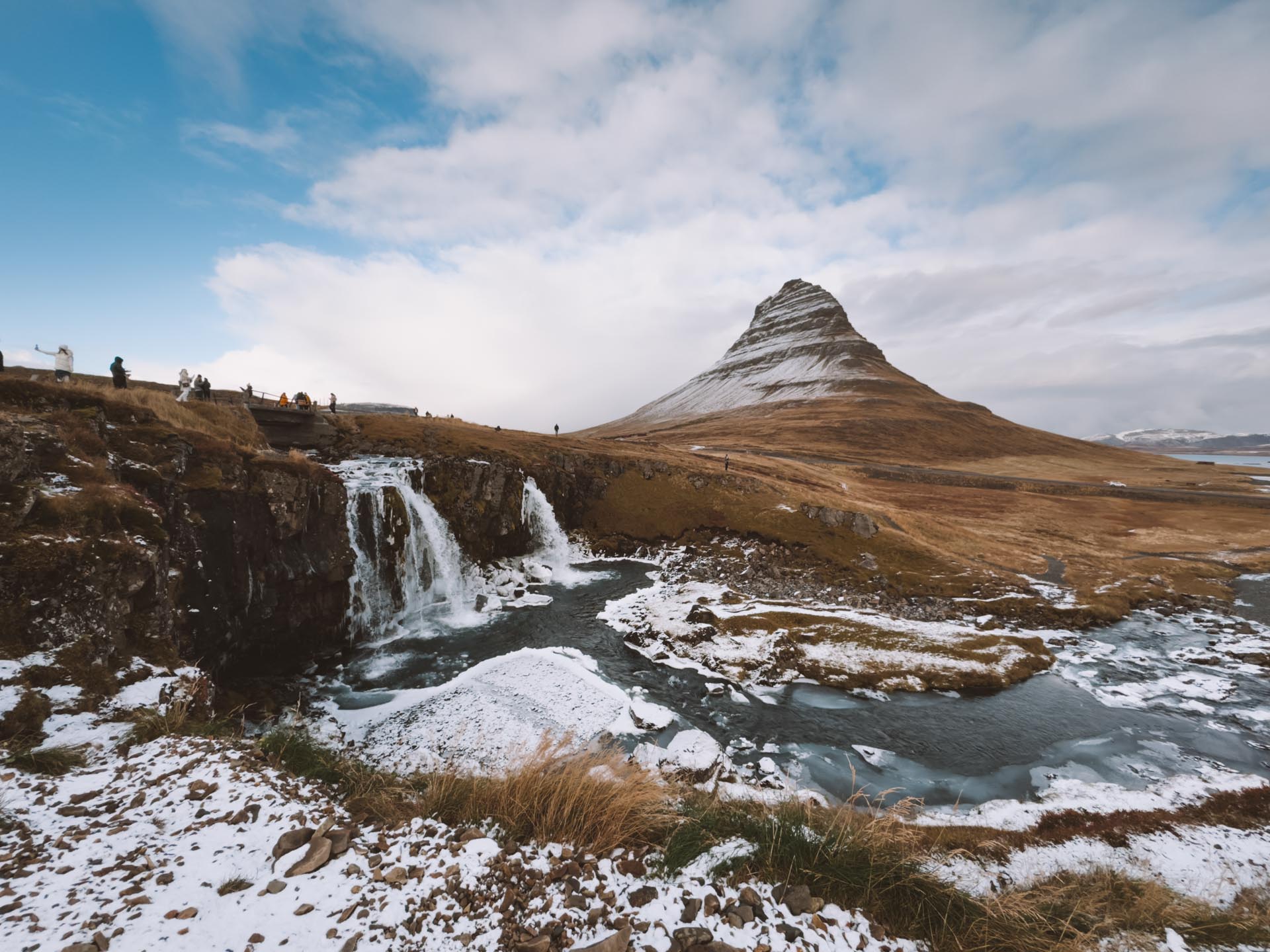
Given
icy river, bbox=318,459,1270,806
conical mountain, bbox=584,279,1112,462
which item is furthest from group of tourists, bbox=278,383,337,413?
conical mountain, bbox=584,279,1112,462

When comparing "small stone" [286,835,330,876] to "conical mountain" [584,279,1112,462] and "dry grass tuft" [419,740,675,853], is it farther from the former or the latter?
"conical mountain" [584,279,1112,462]

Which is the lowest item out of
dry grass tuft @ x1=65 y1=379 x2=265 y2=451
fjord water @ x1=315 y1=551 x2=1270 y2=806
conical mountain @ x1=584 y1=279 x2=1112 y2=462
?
fjord water @ x1=315 y1=551 x2=1270 y2=806

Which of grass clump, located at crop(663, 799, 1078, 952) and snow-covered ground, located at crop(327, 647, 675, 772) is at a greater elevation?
grass clump, located at crop(663, 799, 1078, 952)

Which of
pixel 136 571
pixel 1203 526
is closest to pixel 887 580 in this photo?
pixel 136 571

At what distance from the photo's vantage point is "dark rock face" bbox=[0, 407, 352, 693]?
11.3m

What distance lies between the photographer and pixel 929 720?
1828 centimetres

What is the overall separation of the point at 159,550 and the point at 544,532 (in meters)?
25.9

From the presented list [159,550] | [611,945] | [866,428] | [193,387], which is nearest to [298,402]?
[193,387]

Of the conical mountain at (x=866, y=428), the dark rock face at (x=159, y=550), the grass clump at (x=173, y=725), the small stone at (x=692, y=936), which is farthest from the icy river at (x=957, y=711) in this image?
the conical mountain at (x=866, y=428)

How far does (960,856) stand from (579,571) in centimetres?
2828

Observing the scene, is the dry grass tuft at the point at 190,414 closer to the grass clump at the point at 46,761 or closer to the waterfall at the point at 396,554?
the waterfall at the point at 396,554

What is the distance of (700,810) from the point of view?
24.3 feet

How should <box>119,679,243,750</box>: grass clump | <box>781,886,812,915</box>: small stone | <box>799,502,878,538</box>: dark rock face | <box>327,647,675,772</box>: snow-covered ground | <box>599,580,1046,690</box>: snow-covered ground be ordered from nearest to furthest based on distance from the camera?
1. <box>781,886,812,915</box>: small stone
2. <box>119,679,243,750</box>: grass clump
3. <box>327,647,675,772</box>: snow-covered ground
4. <box>599,580,1046,690</box>: snow-covered ground
5. <box>799,502,878,538</box>: dark rock face

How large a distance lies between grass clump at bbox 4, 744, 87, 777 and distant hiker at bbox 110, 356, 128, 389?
22.9 metres
